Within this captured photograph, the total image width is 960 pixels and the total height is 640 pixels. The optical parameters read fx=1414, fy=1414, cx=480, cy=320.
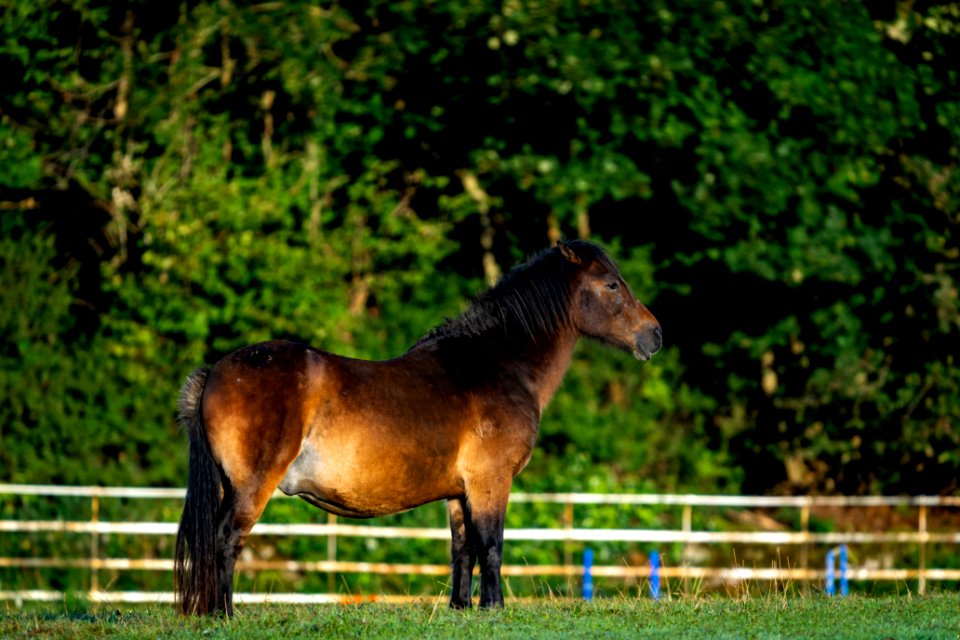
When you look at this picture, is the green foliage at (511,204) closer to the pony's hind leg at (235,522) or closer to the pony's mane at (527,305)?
the pony's mane at (527,305)

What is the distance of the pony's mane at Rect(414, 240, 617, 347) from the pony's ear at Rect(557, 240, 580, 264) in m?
0.03

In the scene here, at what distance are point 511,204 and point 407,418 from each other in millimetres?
13866

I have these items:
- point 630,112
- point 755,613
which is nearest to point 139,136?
point 630,112

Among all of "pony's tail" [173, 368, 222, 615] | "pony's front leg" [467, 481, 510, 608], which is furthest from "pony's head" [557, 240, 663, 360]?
"pony's tail" [173, 368, 222, 615]

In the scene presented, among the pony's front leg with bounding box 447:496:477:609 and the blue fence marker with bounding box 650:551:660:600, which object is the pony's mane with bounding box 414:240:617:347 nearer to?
the pony's front leg with bounding box 447:496:477:609

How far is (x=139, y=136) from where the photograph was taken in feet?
69.1

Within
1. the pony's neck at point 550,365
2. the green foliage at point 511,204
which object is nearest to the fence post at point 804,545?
the green foliage at point 511,204

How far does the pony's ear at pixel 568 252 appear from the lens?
30.7ft

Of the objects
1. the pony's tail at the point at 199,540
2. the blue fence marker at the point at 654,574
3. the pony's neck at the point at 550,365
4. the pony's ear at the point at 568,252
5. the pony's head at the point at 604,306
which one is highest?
the pony's ear at the point at 568,252

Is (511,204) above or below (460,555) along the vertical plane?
below

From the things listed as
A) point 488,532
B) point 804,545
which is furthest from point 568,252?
point 804,545

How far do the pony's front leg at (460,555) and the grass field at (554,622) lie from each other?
140 millimetres

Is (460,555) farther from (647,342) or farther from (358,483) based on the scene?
(647,342)

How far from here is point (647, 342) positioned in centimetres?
955
